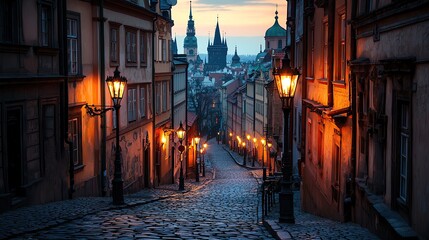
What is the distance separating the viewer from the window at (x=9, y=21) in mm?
13922

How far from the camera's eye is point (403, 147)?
9859mm

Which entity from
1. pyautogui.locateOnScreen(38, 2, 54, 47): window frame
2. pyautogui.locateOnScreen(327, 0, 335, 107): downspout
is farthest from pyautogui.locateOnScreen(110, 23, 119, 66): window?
pyautogui.locateOnScreen(327, 0, 335, 107): downspout

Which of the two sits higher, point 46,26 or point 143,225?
point 46,26

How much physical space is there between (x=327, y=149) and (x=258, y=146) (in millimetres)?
53902

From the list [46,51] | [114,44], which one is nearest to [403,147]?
[46,51]

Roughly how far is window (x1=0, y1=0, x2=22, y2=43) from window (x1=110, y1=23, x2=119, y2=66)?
8.78 m

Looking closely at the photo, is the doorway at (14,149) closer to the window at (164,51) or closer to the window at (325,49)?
the window at (325,49)

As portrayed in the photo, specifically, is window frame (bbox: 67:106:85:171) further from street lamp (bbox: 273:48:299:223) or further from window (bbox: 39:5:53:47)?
street lamp (bbox: 273:48:299:223)

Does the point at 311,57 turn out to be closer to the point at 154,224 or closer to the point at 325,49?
the point at 325,49

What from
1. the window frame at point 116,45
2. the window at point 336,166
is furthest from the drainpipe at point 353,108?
the window frame at point 116,45

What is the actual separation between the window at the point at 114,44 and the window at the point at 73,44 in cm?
374

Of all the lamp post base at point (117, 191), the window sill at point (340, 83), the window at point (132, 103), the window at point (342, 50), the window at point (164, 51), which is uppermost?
the window at point (164, 51)

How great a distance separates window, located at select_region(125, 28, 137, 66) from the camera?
26094 mm

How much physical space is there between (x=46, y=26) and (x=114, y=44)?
738cm
